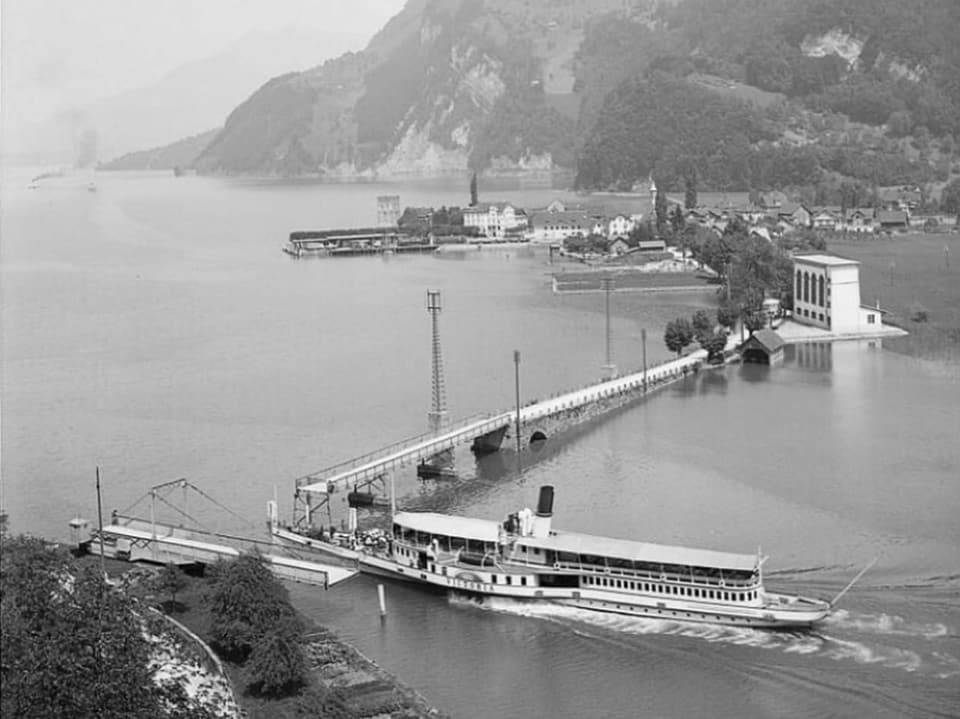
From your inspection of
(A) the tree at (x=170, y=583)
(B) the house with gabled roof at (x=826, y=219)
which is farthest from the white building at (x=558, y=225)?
(A) the tree at (x=170, y=583)

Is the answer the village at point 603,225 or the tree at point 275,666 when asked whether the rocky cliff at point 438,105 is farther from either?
Answer: the tree at point 275,666

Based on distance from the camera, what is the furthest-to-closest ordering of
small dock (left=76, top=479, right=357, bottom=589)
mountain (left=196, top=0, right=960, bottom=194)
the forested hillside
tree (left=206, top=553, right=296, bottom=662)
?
1. mountain (left=196, top=0, right=960, bottom=194)
2. the forested hillside
3. small dock (left=76, top=479, right=357, bottom=589)
4. tree (left=206, top=553, right=296, bottom=662)

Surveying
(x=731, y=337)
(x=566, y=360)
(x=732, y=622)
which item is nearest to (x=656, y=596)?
(x=732, y=622)

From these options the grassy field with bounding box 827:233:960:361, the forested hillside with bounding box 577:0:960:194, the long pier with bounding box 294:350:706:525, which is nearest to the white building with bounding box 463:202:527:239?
the grassy field with bounding box 827:233:960:361

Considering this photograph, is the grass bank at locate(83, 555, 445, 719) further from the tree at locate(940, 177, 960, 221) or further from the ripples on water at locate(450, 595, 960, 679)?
the tree at locate(940, 177, 960, 221)

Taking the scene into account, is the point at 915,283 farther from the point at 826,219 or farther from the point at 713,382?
the point at 826,219

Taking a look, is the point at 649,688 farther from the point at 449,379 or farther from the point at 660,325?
the point at 660,325

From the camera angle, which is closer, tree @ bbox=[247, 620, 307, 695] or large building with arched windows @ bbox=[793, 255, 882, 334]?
tree @ bbox=[247, 620, 307, 695]

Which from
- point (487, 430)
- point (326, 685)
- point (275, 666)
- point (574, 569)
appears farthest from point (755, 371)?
point (275, 666)
